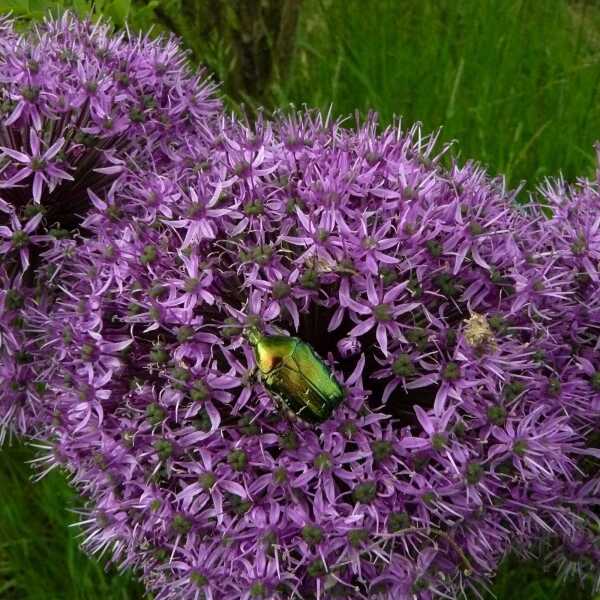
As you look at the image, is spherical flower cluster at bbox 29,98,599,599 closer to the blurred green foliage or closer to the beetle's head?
the beetle's head

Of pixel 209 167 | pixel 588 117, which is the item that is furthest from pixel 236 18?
pixel 209 167

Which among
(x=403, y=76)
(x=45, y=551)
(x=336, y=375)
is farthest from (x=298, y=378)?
(x=403, y=76)

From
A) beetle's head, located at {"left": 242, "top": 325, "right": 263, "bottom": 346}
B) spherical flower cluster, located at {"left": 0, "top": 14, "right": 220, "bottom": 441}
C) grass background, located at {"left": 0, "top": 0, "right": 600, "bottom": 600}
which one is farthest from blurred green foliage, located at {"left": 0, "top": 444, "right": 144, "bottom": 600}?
beetle's head, located at {"left": 242, "top": 325, "right": 263, "bottom": 346}

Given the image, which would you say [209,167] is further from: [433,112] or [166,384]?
[433,112]

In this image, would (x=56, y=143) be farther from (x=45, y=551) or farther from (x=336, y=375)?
(x=45, y=551)

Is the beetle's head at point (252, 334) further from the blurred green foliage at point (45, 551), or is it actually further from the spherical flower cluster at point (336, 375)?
the blurred green foliage at point (45, 551)

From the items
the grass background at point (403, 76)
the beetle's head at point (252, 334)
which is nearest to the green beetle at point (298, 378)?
the beetle's head at point (252, 334)
